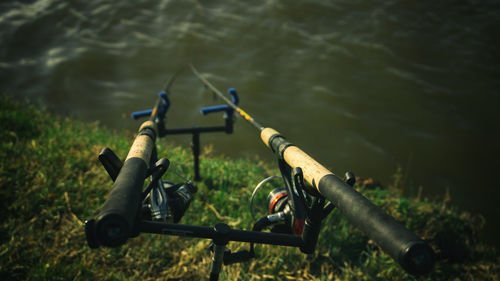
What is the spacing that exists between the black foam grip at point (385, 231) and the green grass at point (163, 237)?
1788mm

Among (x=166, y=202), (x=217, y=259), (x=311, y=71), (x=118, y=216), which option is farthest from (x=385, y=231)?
(x=311, y=71)

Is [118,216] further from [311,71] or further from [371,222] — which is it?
[311,71]

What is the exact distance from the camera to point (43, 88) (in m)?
7.48

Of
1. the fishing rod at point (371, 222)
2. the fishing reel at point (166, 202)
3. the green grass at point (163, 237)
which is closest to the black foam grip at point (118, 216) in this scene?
the fishing reel at point (166, 202)

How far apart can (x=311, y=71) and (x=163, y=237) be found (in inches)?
240

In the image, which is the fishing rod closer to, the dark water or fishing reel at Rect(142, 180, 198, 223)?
fishing reel at Rect(142, 180, 198, 223)

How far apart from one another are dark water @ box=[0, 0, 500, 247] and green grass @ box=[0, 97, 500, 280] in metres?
1.81

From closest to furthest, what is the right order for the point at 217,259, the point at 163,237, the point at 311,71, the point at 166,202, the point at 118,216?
the point at 118,216
the point at 217,259
the point at 166,202
the point at 163,237
the point at 311,71

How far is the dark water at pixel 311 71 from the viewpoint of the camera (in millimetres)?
6188

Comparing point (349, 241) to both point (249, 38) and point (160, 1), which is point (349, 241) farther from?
point (160, 1)

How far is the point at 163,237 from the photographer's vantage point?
9.99ft

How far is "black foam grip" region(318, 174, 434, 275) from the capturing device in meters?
0.85

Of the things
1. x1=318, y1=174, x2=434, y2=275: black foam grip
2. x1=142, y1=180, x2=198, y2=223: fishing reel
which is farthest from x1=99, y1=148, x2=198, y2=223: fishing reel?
x1=318, y1=174, x2=434, y2=275: black foam grip

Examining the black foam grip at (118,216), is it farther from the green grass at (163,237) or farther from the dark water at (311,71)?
the dark water at (311,71)
